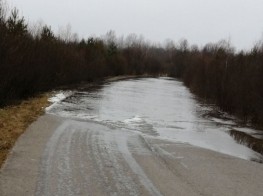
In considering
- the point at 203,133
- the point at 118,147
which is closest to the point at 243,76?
the point at 203,133

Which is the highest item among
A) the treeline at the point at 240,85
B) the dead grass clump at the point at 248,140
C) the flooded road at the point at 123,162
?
the treeline at the point at 240,85

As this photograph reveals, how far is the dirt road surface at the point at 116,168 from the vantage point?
7320 millimetres

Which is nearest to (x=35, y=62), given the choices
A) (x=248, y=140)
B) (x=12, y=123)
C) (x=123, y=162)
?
(x=12, y=123)

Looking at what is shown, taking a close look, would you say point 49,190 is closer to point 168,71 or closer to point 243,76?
point 243,76

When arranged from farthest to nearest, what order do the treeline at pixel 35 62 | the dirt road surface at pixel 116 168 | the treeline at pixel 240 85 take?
the treeline at pixel 240 85 < the treeline at pixel 35 62 < the dirt road surface at pixel 116 168

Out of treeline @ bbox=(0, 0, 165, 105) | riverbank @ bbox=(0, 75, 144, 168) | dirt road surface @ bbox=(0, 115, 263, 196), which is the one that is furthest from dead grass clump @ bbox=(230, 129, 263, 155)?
treeline @ bbox=(0, 0, 165, 105)

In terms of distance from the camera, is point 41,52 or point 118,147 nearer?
point 118,147

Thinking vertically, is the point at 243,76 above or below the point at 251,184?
above

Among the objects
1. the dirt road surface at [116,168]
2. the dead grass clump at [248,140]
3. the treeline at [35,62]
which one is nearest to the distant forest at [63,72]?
the treeline at [35,62]

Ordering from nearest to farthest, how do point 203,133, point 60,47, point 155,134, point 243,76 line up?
point 155,134, point 203,133, point 243,76, point 60,47

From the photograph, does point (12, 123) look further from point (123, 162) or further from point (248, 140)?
point (248, 140)

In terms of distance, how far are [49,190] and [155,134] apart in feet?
26.9

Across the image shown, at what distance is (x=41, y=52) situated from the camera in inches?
1073

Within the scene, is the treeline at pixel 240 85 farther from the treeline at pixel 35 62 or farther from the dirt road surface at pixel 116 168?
the treeline at pixel 35 62
